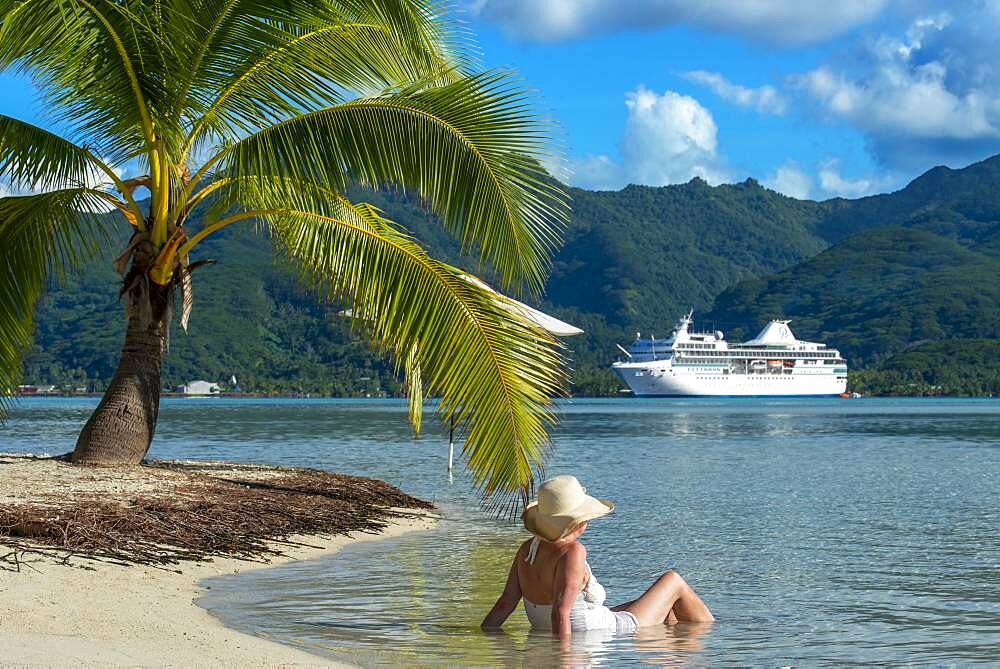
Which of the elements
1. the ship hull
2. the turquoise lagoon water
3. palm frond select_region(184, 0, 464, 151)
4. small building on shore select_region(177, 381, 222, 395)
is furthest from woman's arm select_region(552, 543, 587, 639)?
small building on shore select_region(177, 381, 222, 395)

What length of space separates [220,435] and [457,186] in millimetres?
26750

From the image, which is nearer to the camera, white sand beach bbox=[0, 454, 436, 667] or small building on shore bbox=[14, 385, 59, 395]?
white sand beach bbox=[0, 454, 436, 667]

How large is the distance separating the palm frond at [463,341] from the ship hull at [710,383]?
357ft

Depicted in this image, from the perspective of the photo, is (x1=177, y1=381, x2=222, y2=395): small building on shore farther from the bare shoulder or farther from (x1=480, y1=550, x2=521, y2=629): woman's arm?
the bare shoulder

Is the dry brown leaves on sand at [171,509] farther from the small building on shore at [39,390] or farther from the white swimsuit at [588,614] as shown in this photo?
the small building on shore at [39,390]

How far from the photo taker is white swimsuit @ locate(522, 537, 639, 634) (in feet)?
22.1

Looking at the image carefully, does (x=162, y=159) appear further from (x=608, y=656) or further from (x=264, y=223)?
Result: (x=608, y=656)

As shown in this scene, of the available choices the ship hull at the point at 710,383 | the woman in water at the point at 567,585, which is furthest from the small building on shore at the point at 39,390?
the woman in water at the point at 567,585

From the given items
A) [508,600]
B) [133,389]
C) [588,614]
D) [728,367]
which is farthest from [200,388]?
[588,614]

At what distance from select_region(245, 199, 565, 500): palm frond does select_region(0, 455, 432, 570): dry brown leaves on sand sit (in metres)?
1.89

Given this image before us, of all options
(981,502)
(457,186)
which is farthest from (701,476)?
(457,186)

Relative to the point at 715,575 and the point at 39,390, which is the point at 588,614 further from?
the point at 39,390

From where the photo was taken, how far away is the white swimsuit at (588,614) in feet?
22.1

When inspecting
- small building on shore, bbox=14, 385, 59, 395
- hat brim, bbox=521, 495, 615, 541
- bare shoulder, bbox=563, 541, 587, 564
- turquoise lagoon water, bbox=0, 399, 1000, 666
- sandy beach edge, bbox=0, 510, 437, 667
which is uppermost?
hat brim, bbox=521, 495, 615, 541
